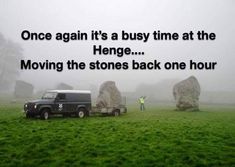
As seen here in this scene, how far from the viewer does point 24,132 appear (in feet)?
54.1

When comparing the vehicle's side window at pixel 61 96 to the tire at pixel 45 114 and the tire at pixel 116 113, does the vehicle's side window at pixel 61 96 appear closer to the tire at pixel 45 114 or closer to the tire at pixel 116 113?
the tire at pixel 45 114

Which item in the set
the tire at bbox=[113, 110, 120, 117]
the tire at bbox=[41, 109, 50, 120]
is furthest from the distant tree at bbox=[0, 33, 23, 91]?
the tire at bbox=[41, 109, 50, 120]

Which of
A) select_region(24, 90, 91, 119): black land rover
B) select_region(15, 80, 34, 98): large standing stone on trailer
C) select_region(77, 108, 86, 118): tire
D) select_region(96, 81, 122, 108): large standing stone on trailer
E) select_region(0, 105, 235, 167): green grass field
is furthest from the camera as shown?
select_region(15, 80, 34, 98): large standing stone on trailer

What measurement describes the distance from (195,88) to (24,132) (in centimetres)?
2445

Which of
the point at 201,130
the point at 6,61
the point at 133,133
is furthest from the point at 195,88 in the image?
the point at 6,61

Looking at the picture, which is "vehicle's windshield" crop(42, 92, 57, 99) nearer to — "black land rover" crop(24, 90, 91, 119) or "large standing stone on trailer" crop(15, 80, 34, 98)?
"black land rover" crop(24, 90, 91, 119)

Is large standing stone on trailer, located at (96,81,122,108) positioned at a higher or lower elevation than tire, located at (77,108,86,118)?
higher

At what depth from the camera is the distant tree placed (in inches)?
2701

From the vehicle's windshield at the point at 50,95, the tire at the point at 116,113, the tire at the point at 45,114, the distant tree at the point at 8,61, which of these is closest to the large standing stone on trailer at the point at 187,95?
the tire at the point at 116,113

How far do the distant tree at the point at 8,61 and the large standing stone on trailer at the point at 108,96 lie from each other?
43124 mm

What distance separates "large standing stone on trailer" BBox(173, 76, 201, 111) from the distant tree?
1733 inches

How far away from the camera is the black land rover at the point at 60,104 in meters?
23.4

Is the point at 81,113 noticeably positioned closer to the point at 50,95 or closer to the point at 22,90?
the point at 50,95

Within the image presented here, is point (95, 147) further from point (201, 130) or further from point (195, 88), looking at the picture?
point (195, 88)
